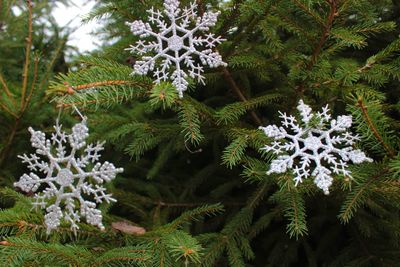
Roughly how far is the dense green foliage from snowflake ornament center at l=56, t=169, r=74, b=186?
16 centimetres

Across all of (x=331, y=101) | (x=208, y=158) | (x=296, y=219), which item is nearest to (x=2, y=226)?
(x=296, y=219)

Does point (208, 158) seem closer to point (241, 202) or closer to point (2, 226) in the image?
point (241, 202)

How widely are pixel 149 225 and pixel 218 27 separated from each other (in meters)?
0.67

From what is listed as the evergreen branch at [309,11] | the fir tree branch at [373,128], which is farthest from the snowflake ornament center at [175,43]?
the fir tree branch at [373,128]

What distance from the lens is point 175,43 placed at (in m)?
1.11

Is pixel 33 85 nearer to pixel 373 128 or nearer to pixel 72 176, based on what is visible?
pixel 72 176

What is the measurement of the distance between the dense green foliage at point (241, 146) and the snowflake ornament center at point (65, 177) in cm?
Answer: 16

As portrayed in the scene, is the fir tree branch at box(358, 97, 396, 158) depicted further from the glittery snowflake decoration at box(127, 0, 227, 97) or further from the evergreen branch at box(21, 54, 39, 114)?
the evergreen branch at box(21, 54, 39, 114)

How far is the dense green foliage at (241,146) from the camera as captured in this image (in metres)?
1.02

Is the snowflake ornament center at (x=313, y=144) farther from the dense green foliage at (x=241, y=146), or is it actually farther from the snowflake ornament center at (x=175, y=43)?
the snowflake ornament center at (x=175, y=43)

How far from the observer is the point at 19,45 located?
1935mm

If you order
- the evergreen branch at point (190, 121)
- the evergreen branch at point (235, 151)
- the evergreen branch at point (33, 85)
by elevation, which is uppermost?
the evergreen branch at point (33, 85)

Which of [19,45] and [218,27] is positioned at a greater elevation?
[19,45]

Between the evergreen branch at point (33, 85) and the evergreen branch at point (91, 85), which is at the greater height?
the evergreen branch at point (33, 85)
